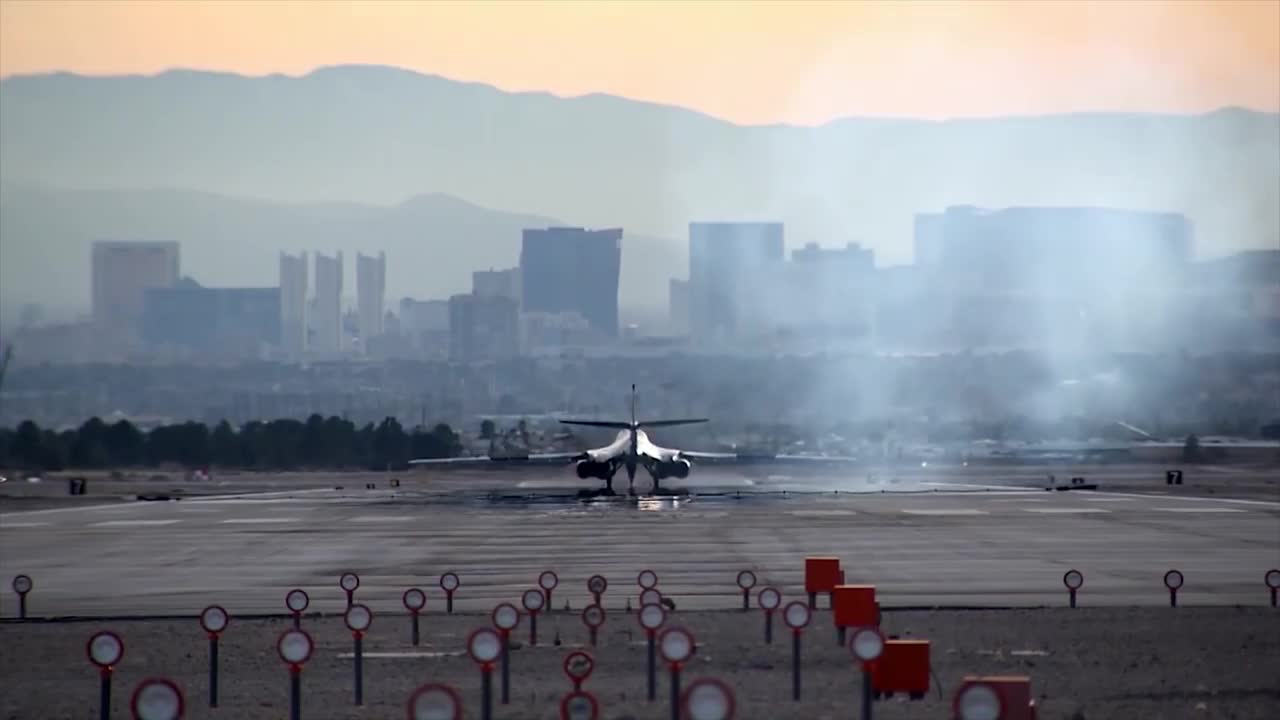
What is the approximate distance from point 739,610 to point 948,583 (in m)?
6.54

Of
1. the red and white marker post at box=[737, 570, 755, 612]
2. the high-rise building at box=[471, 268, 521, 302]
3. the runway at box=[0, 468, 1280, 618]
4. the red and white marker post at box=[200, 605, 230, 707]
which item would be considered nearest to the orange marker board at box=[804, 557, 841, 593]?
the red and white marker post at box=[737, 570, 755, 612]

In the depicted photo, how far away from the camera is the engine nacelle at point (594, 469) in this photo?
7425 centimetres

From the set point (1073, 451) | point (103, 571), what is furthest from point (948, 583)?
point (1073, 451)

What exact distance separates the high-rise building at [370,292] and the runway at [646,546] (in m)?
121

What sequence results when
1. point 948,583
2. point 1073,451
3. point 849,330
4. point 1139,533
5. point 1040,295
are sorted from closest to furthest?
point 948,583 < point 1139,533 < point 1073,451 < point 1040,295 < point 849,330

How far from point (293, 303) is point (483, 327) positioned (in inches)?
803

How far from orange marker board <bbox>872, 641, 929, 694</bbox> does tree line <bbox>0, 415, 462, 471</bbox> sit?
83792 millimetres

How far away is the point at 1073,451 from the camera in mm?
96000

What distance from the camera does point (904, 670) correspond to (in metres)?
20.9

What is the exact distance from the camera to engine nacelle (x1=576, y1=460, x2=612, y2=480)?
2923 inches

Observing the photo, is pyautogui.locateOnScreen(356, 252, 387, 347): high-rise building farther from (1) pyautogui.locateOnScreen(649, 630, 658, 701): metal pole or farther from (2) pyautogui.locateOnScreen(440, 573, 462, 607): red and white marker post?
(1) pyautogui.locateOnScreen(649, 630, 658, 701): metal pole

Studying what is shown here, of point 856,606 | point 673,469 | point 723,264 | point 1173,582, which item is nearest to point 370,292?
point 723,264

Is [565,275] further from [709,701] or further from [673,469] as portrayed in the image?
[709,701]

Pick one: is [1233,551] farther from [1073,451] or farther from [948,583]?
[1073,451]
